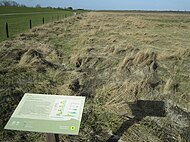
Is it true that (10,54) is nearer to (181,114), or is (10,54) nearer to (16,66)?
(16,66)

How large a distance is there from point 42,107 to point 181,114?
10.1 feet

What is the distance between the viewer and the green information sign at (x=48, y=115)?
8.44ft

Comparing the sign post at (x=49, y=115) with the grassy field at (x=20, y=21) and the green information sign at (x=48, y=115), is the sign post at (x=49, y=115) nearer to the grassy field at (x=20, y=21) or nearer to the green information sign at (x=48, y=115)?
the green information sign at (x=48, y=115)

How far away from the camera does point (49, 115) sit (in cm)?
268

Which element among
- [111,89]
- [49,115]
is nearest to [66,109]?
[49,115]

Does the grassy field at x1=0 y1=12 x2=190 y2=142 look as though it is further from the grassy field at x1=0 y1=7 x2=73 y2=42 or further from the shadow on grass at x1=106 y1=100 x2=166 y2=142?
the grassy field at x1=0 y1=7 x2=73 y2=42

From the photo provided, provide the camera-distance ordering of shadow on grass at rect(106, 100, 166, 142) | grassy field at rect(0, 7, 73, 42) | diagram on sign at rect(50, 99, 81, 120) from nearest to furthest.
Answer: diagram on sign at rect(50, 99, 81, 120) → shadow on grass at rect(106, 100, 166, 142) → grassy field at rect(0, 7, 73, 42)

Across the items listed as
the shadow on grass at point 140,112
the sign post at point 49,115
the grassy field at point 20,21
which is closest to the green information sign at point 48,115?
the sign post at point 49,115

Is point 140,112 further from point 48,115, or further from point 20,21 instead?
point 20,21

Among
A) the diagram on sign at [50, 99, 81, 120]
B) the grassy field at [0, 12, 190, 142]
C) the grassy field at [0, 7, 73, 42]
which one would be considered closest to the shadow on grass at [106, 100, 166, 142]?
the grassy field at [0, 12, 190, 142]

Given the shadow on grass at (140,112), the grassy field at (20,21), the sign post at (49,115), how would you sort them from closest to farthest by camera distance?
the sign post at (49,115) → the shadow on grass at (140,112) → the grassy field at (20,21)

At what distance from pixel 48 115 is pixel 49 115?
1 centimetres

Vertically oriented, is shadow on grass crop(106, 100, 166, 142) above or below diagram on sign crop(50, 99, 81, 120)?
below

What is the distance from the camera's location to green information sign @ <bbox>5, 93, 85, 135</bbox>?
257 centimetres
